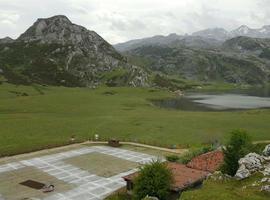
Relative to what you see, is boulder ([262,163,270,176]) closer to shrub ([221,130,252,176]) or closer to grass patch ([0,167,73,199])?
shrub ([221,130,252,176])

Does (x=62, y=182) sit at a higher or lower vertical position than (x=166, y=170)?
lower

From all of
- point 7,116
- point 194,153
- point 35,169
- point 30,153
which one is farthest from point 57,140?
point 7,116

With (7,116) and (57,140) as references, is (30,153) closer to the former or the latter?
(57,140)

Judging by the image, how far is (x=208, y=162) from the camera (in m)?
56.1

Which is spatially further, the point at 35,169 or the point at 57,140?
the point at 57,140

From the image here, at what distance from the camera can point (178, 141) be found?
273 feet

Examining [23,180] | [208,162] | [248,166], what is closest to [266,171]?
[248,166]

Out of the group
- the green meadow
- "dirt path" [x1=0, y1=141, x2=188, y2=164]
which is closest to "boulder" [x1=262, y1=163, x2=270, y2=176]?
"dirt path" [x1=0, y1=141, x2=188, y2=164]

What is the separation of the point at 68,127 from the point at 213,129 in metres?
38.0

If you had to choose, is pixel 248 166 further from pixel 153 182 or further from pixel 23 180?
pixel 23 180

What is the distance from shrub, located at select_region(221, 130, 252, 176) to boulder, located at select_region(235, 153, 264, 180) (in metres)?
4.95

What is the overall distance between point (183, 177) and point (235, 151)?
7464 mm

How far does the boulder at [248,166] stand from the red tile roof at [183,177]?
8.28 m

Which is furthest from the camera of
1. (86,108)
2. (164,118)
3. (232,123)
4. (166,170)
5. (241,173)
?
(86,108)
